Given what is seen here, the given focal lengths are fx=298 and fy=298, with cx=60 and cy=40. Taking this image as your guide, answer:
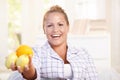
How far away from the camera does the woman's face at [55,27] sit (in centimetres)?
109

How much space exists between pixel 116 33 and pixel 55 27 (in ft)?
11.7

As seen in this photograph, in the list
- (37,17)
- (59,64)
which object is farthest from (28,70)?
(37,17)

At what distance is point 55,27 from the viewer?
109cm

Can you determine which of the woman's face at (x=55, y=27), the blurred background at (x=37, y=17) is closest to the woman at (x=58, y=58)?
the woman's face at (x=55, y=27)

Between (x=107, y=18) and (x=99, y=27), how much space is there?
58 centimetres

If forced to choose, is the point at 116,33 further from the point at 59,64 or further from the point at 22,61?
the point at 22,61

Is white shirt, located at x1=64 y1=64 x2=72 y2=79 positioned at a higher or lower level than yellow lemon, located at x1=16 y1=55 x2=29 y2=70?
lower

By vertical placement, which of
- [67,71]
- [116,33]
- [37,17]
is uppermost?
[37,17]

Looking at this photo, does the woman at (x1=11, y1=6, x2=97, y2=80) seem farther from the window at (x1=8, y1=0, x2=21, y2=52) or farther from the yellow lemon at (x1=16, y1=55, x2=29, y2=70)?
the window at (x1=8, y1=0, x2=21, y2=52)

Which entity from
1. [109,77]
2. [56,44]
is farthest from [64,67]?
[109,77]

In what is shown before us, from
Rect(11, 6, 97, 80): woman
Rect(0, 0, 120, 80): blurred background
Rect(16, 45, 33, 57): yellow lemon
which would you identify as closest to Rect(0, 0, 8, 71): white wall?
Rect(0, 0, 120, 80): blurred background

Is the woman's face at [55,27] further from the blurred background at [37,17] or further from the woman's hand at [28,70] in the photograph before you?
the blurred background at [37,17]

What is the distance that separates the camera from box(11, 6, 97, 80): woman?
1.08 metres

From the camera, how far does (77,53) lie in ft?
3.85
